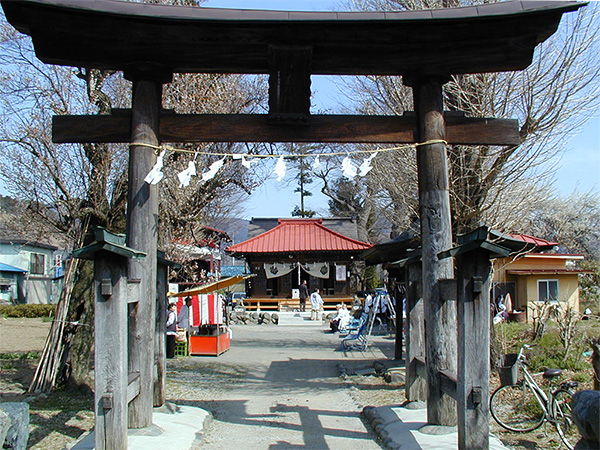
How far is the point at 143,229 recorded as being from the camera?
629 centimetres

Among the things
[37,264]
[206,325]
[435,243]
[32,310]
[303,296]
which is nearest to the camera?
[435,243]

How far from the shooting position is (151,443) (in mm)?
5723

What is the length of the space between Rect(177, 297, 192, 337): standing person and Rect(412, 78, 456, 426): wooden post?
33.0 ft

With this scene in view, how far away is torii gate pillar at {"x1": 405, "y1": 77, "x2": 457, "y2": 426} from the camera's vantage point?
244 inches

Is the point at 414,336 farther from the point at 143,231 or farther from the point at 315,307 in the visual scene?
the point at 315,307

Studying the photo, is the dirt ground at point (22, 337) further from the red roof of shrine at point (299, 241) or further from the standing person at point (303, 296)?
the standing person at point (303, 296)

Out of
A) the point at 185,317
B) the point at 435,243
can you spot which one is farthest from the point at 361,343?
the point at 435,243

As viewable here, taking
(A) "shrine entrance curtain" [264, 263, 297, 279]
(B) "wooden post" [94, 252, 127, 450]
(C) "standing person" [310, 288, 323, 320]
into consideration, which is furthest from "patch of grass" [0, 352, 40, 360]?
(A) "shrine entrance curtain" [264, 263, 297, 279]

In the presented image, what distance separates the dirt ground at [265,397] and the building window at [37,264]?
24.8 metres

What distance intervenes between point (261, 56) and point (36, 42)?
2.66 m

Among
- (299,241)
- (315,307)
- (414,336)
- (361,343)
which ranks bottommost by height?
(361,343)

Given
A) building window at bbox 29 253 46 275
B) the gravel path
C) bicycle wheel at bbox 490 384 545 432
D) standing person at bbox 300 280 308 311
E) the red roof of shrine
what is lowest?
the gravel path

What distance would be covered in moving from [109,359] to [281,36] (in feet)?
13.1

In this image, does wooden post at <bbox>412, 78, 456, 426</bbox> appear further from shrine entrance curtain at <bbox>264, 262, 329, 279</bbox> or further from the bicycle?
shrine entrance curtain at <bbox>264, 262, 329, 279</bbox>
